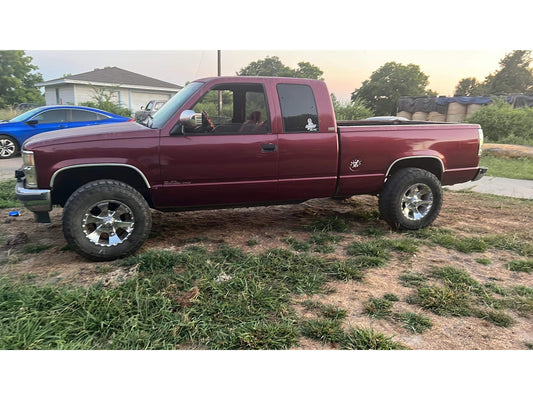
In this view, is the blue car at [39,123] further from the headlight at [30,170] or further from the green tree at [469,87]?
the green tree at [469,87]

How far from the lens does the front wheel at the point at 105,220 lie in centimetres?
368

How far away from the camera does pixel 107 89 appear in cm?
2128

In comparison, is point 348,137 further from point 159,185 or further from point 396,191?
point 159,185

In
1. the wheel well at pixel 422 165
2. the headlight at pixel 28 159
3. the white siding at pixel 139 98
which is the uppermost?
the white siding at pixel 139 98

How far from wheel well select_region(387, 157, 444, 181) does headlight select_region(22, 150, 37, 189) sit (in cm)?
409

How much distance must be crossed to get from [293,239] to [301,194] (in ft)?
1.84

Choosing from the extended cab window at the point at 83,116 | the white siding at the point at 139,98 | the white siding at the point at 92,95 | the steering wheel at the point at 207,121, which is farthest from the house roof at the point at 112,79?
the steering wheel at the point at 207,121

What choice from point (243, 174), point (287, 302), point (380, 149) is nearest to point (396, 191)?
point (380, 149)

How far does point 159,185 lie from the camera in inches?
156

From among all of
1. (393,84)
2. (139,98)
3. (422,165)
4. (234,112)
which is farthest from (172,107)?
(393,84)

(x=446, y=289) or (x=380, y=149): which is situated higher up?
(x=380, y=149)

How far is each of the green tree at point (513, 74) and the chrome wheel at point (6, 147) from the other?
145 ft

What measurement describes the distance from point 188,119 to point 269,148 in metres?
0.96

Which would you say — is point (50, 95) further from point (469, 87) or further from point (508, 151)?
point (469, 87)
